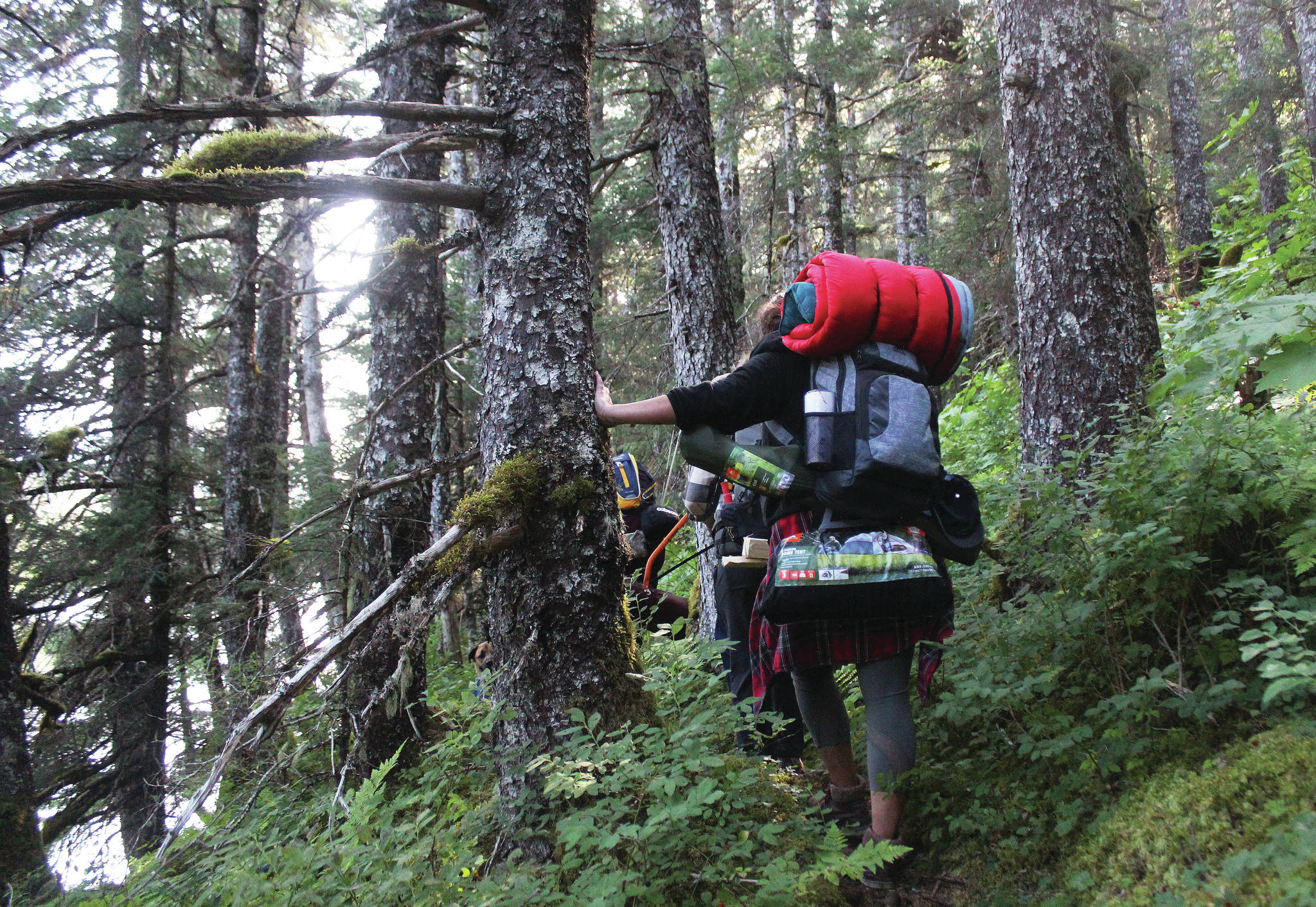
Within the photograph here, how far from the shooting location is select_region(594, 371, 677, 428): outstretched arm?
293 cm

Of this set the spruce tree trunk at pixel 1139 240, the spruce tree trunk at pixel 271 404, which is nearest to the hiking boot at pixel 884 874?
the spruce tree trunk at pixel 1139 240

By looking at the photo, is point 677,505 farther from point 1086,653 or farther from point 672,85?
point 1086,653

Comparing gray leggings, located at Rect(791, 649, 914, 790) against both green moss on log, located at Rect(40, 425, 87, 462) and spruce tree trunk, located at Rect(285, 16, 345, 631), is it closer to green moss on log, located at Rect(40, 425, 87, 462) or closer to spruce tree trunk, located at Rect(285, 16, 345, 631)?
spruce tree trunk, located at Rect(285, 16, 345, 631)

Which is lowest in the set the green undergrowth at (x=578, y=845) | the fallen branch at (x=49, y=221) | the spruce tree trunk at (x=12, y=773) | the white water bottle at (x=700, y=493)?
the spruce tree trunk at (x=12, y=773)

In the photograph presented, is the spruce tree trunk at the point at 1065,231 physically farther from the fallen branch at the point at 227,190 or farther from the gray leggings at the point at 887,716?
the fallen branch at the point at 227,190

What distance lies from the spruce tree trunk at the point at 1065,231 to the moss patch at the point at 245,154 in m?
4.13

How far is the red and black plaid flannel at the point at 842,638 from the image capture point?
3.08 meters

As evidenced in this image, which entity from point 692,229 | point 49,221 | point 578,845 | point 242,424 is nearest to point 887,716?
point 578,845

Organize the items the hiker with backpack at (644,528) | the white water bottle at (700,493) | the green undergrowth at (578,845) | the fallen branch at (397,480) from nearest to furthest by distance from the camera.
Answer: the green undergrowth at (578,845) → the fallen branch at (397,480) → the white water bottle at (700,493) → the hiker with backpack at (644,528)

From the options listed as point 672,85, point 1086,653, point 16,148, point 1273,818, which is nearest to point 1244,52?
point 672,85

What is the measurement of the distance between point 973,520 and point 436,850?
2296mm

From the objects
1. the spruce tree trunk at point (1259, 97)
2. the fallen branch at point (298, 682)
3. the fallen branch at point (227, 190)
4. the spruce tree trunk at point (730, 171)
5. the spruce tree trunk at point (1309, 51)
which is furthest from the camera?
the spruce tree trunk at point (1259, 97)

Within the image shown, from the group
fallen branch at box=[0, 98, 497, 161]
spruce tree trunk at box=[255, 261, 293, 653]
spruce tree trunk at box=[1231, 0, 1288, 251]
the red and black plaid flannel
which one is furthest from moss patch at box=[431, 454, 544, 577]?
spruce tree trunk at box=[1231, 0, 1288, 251]

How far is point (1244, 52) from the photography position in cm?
1482
